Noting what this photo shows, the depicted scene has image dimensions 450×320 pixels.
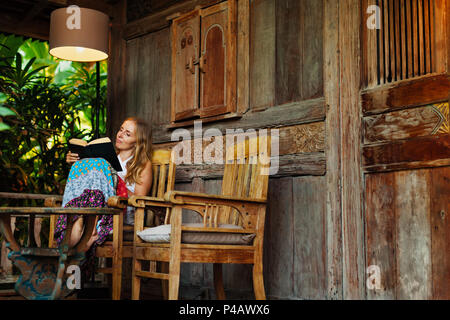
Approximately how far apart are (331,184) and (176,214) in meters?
1.02

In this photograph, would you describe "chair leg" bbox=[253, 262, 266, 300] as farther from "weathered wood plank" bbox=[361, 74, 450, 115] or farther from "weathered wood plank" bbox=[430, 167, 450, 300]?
"weathered wood plank" bbox=[361, 74, 450, 115]

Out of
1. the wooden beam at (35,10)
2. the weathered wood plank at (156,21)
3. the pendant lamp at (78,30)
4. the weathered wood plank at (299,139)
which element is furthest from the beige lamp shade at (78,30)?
the weathered wood plank at (299,139)

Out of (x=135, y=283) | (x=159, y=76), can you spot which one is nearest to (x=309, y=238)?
(x=135, y=283)

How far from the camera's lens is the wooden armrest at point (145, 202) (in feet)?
10.6

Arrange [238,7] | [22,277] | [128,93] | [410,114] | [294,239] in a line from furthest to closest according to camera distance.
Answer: [128,93], [238,7], [294,239], [410,114], [22,277]

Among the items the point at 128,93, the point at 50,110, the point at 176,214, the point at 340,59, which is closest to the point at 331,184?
the point at 340,59

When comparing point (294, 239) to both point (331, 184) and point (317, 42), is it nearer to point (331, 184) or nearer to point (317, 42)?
point (331, 184)

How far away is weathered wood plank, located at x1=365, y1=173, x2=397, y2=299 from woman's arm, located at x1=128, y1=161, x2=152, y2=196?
5.24ft

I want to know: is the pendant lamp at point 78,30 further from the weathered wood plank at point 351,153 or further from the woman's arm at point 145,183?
the weathered wood plank at point 351,153

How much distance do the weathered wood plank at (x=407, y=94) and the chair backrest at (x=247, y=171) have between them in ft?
2.10

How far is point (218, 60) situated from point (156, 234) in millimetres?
1691

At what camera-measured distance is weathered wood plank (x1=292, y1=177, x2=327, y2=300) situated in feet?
11.0

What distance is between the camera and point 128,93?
16.9 ft

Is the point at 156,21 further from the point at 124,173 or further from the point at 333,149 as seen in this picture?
the point at 333,149
